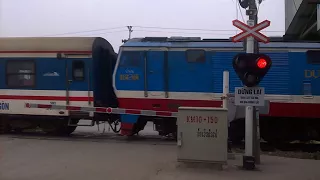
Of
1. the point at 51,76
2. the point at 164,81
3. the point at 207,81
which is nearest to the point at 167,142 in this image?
the point at 164,81

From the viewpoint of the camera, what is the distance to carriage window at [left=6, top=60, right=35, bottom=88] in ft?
43.4

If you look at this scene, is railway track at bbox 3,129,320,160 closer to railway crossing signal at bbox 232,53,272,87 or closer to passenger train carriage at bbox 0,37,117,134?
passenger train carriage at bbox 0,37,117,134

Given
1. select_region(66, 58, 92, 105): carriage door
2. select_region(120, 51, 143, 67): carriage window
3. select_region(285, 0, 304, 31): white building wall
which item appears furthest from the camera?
select_region(285, 0, 304, 31): white building wall

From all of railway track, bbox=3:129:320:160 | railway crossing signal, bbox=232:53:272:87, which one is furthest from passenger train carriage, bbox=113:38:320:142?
railway crossing signal, bbox=232:53:272:87

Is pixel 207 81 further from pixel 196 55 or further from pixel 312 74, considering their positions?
pixel 312 74

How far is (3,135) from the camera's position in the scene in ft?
44.4

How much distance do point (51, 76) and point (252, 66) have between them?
7406mm

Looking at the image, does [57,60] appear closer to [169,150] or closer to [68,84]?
[68,84]

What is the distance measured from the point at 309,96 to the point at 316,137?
141 centimetres

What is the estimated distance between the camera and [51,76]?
42.9 feet

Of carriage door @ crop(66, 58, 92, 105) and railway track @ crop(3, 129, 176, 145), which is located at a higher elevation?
carriage door @ crop(66, 58, 92, 105)

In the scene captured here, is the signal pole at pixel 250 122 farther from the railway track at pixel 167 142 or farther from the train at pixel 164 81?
the train at pixel 164 81

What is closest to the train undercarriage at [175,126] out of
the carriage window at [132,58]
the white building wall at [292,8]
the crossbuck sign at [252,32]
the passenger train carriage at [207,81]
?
the passenger train carriage at [207,81]

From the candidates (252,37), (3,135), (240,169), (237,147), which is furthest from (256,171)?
(3,135)
